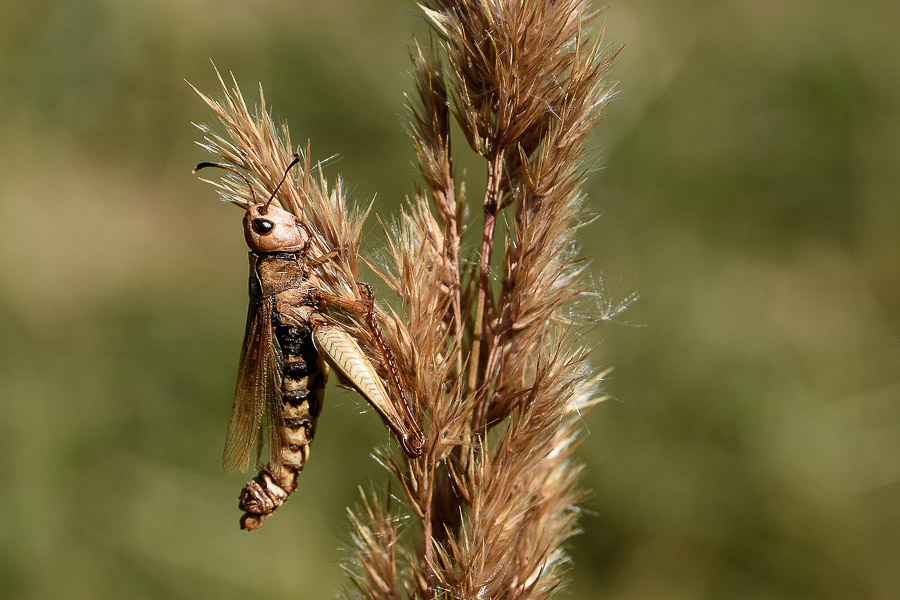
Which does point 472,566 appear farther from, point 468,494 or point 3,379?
point 3,379

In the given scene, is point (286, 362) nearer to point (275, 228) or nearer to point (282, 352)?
point (282, 352)

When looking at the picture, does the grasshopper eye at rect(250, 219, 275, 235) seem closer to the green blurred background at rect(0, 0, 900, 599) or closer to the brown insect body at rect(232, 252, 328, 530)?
the brown insect body at rect(232, 252, 328, 530)

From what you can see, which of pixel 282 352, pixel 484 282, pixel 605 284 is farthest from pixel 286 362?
pixel 605 284

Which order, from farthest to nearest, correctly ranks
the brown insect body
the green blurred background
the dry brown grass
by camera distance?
the green blurred background
the brown insect body
the dry brown grass

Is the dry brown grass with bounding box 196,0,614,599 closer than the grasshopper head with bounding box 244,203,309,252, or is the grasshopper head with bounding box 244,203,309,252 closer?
the dry brown grass with bounding box 196,0,614,599

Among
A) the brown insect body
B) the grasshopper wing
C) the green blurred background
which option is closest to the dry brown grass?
the brown insect body

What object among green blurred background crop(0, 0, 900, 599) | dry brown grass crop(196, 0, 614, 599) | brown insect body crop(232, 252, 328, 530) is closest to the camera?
dry brown grass crop(196, 0, 614, 599)

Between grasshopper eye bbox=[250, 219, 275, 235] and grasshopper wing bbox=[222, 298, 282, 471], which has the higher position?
grasshopper eye bbox=[250, 219, 275, 235]
